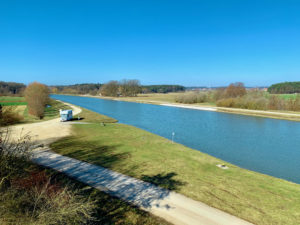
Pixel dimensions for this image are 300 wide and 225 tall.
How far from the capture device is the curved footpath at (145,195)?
681cm

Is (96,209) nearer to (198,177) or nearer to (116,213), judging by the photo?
(116,213)

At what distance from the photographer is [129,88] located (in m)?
120

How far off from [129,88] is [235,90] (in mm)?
69800

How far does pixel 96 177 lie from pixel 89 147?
622 centimetres

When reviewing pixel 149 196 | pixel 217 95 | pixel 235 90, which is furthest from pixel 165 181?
pixel 217 95

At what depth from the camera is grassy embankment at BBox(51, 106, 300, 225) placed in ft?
25.1

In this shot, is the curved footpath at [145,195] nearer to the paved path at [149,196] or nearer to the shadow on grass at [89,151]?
the paved path at [149,196]

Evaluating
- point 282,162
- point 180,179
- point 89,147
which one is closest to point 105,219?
point 180,179

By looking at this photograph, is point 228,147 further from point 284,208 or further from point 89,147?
point 89,147

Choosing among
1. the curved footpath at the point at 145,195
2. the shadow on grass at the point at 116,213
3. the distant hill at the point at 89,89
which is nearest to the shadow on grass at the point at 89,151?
the curved footpath at the point at 145,195

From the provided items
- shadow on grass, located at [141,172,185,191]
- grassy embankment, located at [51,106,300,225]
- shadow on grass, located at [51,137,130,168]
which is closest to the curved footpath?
shadow on grass, located at [141,172,185,191]

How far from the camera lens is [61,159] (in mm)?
12414

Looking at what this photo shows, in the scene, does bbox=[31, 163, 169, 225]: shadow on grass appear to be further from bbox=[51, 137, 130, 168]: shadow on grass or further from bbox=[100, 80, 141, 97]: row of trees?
bbox=[100, 80, 141, 97]: row of trees

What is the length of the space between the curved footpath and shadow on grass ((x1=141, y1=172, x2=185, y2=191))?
396 mm
